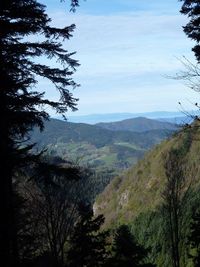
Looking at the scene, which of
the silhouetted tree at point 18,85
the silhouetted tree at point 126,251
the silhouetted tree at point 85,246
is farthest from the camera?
the silhouetted tree at point 126,251

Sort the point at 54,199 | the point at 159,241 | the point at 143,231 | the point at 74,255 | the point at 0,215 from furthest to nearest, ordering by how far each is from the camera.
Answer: the point at 143,231
the point at 159,241
the point at 54,199
the point at 74,255
the point at 0,215

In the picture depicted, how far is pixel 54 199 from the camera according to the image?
25.6 m

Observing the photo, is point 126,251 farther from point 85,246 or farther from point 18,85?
point 18,85

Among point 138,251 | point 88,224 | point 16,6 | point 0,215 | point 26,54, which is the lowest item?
point 138,251

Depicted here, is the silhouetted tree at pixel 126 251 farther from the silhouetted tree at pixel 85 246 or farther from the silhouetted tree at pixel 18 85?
the silhouetted tree at pixel 18 85

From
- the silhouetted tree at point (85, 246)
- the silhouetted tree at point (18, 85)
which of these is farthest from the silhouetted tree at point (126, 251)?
the silhouetted tree at point (18, 85)

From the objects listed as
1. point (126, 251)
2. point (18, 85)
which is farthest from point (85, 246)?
point (18, 85)

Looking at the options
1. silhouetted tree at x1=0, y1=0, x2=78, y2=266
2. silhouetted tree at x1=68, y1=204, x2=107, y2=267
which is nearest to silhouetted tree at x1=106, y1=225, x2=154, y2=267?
silhouetted tree at x1=68, y1=204, x2=107, y2=267

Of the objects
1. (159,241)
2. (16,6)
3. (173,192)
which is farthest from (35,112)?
(159,241)

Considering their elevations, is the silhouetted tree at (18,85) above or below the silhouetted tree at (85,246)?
above

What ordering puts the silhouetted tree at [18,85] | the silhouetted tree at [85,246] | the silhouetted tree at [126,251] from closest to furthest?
the silhouetted tree at [18,85] → the silhouetted tree at [85,246] → the silhouetted tree at [126,251]

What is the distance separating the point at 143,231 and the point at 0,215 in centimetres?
16167

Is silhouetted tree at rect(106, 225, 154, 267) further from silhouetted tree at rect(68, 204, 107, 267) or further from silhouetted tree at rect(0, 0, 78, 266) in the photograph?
silhouetted tree at rect(0, 0, 78, 266)

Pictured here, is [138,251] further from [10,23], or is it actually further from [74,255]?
[10,23]
